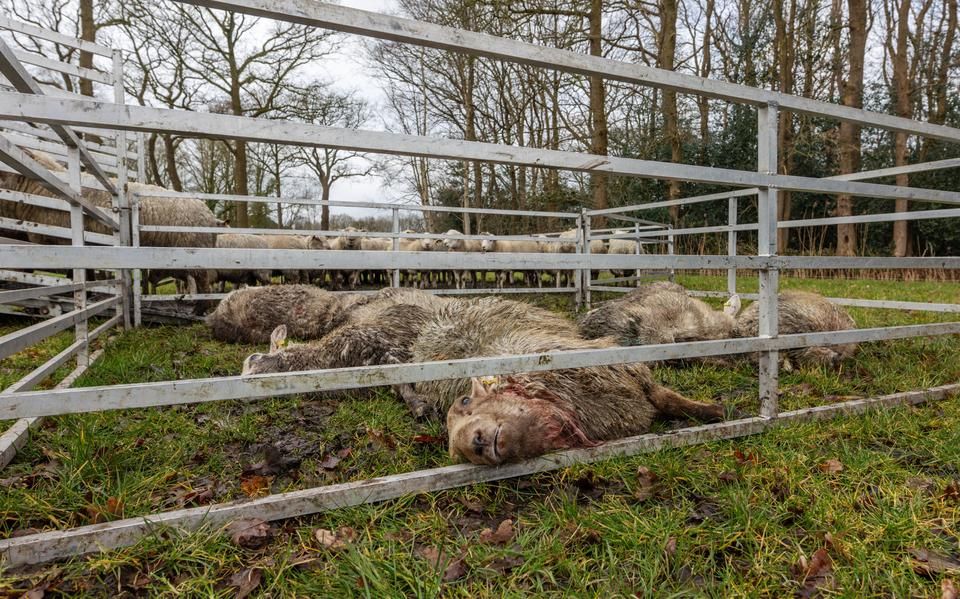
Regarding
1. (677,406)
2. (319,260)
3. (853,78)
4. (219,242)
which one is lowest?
(677,406)

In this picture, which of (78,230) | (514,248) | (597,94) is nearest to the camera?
(78,230)

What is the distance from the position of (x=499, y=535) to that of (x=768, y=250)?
2177 mm

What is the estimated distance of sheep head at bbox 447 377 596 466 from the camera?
7.02 feet

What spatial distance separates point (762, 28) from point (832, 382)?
61.8 feet

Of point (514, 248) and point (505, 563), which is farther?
point (514, 248)

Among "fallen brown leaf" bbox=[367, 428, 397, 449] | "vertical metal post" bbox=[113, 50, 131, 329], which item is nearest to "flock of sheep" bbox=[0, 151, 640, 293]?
"vertical metal post" bbox=[113, 50, 131, 329]

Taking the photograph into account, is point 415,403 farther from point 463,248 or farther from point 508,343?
point 463,248

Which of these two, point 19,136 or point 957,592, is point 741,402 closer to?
point 957,592

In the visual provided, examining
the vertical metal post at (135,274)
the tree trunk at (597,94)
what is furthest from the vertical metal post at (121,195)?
the tree trunk at (597,94)

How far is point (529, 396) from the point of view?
2.54m

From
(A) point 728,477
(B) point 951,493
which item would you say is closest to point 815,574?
(A) point 728,477

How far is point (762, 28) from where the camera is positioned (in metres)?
17.5

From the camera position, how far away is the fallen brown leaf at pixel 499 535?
6.05ft

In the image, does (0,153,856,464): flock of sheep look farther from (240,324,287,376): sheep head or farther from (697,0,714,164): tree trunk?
(697,0,714,164): tree trunk
